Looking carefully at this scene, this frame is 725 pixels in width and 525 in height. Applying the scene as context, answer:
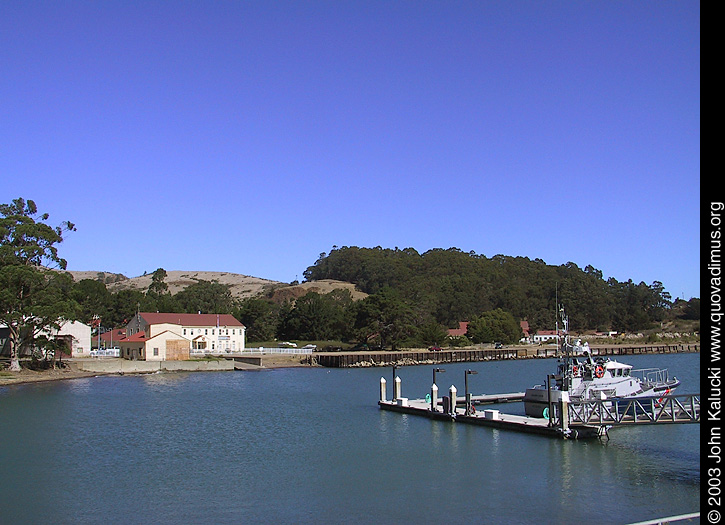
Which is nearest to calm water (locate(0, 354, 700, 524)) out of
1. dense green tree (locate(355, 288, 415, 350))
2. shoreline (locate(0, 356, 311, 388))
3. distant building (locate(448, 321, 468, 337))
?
shoreline (locate(0, 356, 311, 388))

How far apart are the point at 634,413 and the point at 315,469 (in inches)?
571

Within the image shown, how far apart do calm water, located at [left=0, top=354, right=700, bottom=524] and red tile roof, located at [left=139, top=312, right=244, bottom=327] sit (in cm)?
4625

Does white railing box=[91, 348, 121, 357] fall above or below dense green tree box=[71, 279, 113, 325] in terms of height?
below

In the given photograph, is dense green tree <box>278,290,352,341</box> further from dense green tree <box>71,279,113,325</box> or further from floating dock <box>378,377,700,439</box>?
floating dock <box>378,377,700,439</box>

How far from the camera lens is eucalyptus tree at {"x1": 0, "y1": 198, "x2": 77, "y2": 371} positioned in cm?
6938

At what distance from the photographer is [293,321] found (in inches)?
4877

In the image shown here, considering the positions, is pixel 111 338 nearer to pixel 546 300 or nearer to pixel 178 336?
pixel 178 336

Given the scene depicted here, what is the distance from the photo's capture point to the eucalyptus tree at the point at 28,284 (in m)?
69.4

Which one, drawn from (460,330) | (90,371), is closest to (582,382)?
(90,371)

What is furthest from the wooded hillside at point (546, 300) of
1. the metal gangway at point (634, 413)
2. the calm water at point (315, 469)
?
the metal gangway at point (634, 413)

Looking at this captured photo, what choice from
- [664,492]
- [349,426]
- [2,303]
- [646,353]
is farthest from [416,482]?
[646,353]

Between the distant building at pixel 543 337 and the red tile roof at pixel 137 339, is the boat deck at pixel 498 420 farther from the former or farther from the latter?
the distant building at pixel 543 337

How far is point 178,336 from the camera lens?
297 ft

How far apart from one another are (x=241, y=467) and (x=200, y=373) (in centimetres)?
5597
